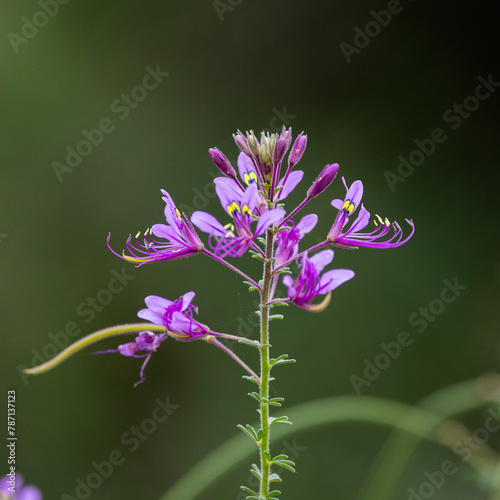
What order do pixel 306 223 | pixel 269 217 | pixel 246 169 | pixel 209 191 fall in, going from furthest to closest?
pixel 209 191 < pixel 246 169 < pixel 306 223 < pixel 269 217

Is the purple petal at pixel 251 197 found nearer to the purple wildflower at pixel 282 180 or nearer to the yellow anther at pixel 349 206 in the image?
the purple wildflower at pixel 282 180

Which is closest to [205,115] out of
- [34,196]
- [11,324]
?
[34,196]

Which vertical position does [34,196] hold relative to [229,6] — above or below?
below

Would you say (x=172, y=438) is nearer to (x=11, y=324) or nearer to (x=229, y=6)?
(x=11, y=324)

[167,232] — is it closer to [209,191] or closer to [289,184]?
[289,184]

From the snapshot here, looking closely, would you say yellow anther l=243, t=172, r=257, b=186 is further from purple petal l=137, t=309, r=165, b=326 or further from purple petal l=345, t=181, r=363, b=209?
purple petal l=137, t=309, r=165, b=326

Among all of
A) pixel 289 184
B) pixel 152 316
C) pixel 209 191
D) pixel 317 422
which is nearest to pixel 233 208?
pixel 289 184

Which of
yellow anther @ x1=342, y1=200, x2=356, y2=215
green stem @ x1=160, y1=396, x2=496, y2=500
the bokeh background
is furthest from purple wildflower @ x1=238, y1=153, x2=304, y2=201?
the bokeh background

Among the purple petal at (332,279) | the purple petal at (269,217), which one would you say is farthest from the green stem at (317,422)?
the purple petal at (269,217)
